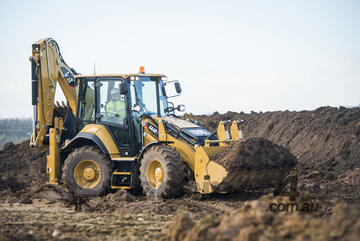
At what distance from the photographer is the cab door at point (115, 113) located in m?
11.1

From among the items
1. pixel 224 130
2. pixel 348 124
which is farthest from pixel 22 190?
pixel 348 124

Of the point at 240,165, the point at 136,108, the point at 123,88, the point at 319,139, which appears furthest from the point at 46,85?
the point at 319,139

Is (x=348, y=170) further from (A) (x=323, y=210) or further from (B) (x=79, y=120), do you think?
(B) (x=79, y=120)

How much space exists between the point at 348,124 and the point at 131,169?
999 centimetres

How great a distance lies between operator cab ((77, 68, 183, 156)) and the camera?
36.3ft

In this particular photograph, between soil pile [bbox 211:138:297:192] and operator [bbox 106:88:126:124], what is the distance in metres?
2.67

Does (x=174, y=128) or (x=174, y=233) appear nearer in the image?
(x=174, y=233)

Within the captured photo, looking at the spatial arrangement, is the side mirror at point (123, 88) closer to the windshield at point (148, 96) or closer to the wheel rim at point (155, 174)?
the windshield at point (148, 96)

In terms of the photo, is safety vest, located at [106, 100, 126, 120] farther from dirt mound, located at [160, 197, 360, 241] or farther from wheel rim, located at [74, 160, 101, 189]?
dirt mound, located at [160, 197, 360, 241]

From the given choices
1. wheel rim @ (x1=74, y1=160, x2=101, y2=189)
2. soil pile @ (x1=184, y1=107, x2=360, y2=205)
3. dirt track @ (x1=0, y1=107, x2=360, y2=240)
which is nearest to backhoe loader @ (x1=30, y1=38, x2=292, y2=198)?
wheel rim @ (x1=74, y1=160, x2=101, y2=189)

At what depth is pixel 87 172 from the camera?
37.1 ft

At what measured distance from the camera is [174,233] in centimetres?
568

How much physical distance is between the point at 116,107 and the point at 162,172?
2.19 metres

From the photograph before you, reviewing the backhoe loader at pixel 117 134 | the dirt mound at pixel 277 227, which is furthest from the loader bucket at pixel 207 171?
the dirt mound at pixel 277 227
